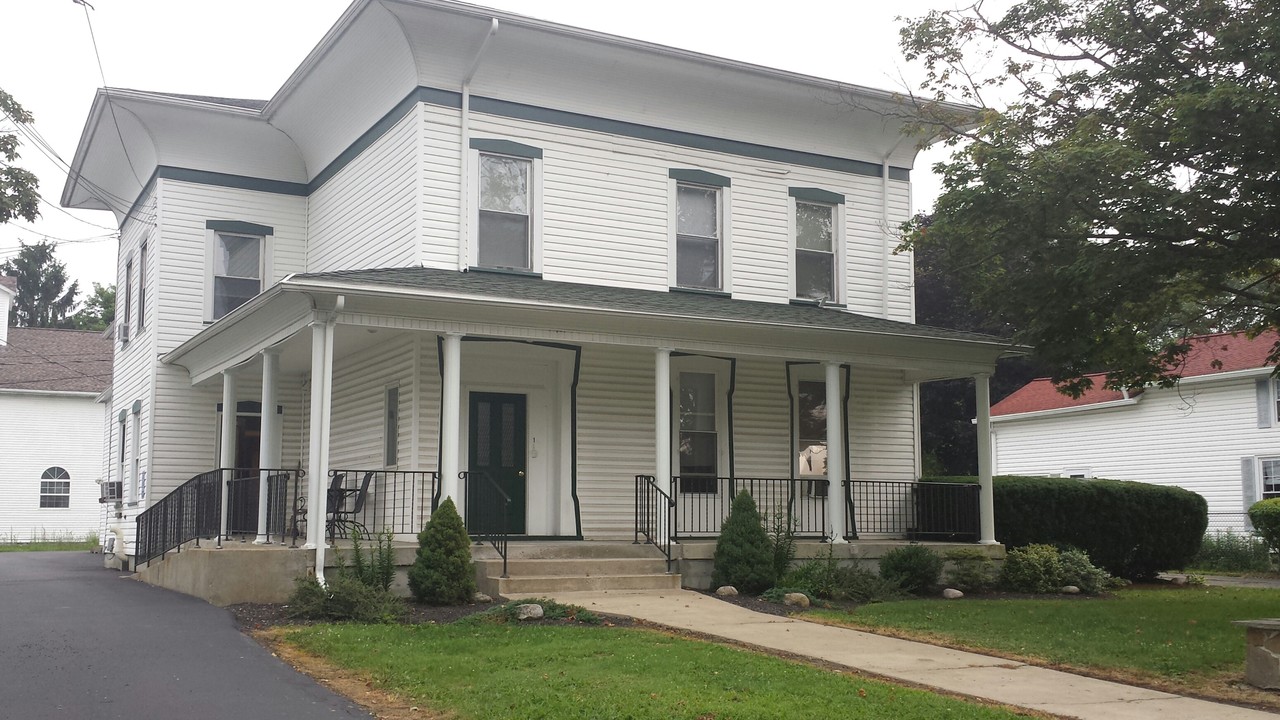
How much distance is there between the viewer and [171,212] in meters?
20.1

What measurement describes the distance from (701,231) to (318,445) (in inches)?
277

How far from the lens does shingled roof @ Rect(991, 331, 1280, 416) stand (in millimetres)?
28141

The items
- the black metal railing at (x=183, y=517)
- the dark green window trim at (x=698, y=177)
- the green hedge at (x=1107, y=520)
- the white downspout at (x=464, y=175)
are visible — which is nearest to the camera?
the black metal railing at (x=183, y=517)

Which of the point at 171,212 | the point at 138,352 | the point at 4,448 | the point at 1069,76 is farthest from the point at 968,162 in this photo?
the point at 4,448

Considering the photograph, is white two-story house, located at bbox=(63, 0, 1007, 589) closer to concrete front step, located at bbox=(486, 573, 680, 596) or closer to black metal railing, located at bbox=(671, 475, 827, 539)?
black metal railing, located at bbox=(671, 475, 827, 539)

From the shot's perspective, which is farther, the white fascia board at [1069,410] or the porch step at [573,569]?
the white fascia board at [1069,410]

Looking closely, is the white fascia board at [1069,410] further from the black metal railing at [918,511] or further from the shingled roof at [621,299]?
the shingled roof at [621,299]

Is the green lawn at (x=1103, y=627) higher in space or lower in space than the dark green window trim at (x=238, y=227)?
lower

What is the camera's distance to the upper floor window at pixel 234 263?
20281mm

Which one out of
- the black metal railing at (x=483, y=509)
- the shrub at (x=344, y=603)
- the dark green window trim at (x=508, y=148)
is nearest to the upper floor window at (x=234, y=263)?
the dark green window trim at (x=508, y=148)

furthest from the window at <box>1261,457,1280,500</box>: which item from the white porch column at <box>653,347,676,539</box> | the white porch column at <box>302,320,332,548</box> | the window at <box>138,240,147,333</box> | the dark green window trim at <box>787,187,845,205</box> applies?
the window at <box>138,240,147,333</box>

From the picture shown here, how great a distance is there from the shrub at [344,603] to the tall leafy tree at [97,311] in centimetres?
5580

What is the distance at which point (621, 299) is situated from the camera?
15828 millimetres

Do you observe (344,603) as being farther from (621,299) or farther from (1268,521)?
(1268,521)
